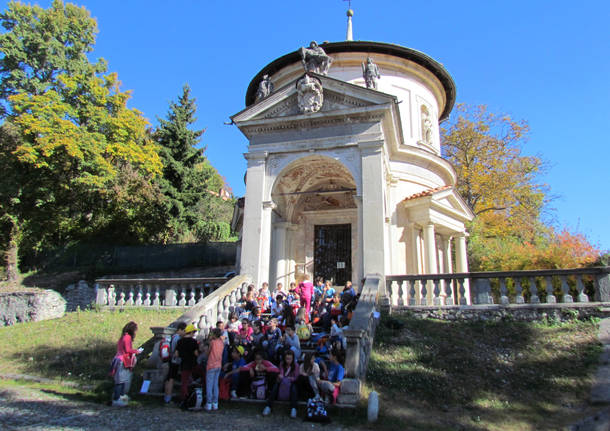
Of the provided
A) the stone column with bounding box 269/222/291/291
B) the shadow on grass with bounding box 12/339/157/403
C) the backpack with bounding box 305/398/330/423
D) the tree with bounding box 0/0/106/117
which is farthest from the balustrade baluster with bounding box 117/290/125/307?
the tree with bounding box 0/0/106/117

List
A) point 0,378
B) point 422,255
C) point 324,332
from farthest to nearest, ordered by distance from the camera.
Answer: point 422,255 < point 324,332 < point 0,378

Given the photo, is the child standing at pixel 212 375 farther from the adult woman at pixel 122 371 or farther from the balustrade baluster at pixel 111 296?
the balustrade baluster at pixel 111 296

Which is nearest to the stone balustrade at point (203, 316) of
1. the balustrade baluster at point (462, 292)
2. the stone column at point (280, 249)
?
the stone column at point (280, 249)

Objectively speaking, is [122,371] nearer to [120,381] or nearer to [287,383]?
[120,381]

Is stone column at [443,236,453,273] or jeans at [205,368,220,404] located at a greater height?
stone column at [443,236,453,273]

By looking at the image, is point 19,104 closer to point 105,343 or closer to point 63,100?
point 63,100

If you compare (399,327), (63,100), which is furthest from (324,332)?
(63,100)

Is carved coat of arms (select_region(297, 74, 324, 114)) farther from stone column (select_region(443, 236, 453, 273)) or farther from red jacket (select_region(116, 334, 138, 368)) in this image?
red jacket (select_region(116, 334, 138, 368))

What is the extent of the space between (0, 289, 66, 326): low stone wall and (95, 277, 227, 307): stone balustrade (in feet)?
11.7

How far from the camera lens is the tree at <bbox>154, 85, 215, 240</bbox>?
2775 cm

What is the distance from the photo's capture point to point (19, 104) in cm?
2300

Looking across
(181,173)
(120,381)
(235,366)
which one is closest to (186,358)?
(235,366)

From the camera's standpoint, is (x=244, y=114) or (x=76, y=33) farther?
(x=76, y=33)

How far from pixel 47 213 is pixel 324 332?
22.2m
